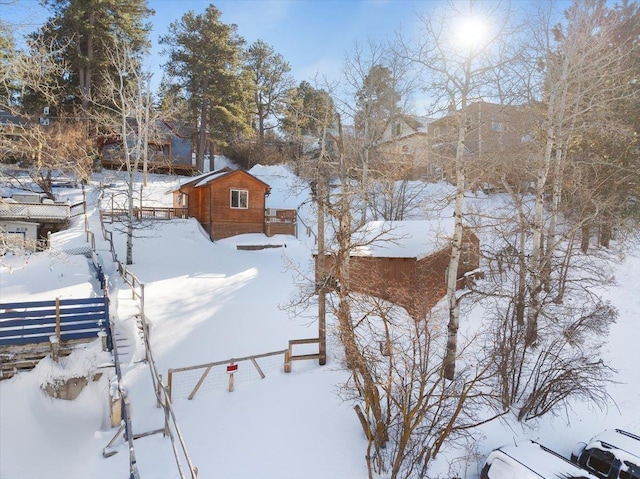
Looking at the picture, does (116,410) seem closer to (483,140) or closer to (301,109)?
(483,140)

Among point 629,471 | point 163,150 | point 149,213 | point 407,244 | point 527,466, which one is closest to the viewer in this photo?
point 527,466

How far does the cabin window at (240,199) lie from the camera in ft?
80.5

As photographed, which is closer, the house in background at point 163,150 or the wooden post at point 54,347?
→ the wooden post at point 54,347

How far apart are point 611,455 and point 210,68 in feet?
111

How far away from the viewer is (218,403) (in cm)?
978

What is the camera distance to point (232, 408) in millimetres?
9586

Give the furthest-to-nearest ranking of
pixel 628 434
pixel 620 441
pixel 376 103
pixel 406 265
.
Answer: pixel 376 103, pixel 406 265, pixel 628 434, pixel 620 441

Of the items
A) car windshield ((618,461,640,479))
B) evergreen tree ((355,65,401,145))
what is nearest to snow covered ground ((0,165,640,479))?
car windshield ((618,461,640,479))

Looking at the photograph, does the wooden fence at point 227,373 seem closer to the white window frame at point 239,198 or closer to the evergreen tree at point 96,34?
the white window frame at point 239,198

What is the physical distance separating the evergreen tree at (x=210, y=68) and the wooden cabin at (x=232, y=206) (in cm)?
833

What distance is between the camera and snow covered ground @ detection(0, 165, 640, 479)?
8016 millimetres

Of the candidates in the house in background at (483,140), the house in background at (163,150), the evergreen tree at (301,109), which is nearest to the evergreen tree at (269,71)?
the evergreen tree at (301,109)

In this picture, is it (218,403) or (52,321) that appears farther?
(52,321)

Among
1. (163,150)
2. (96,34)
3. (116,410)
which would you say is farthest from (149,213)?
(116,410)
